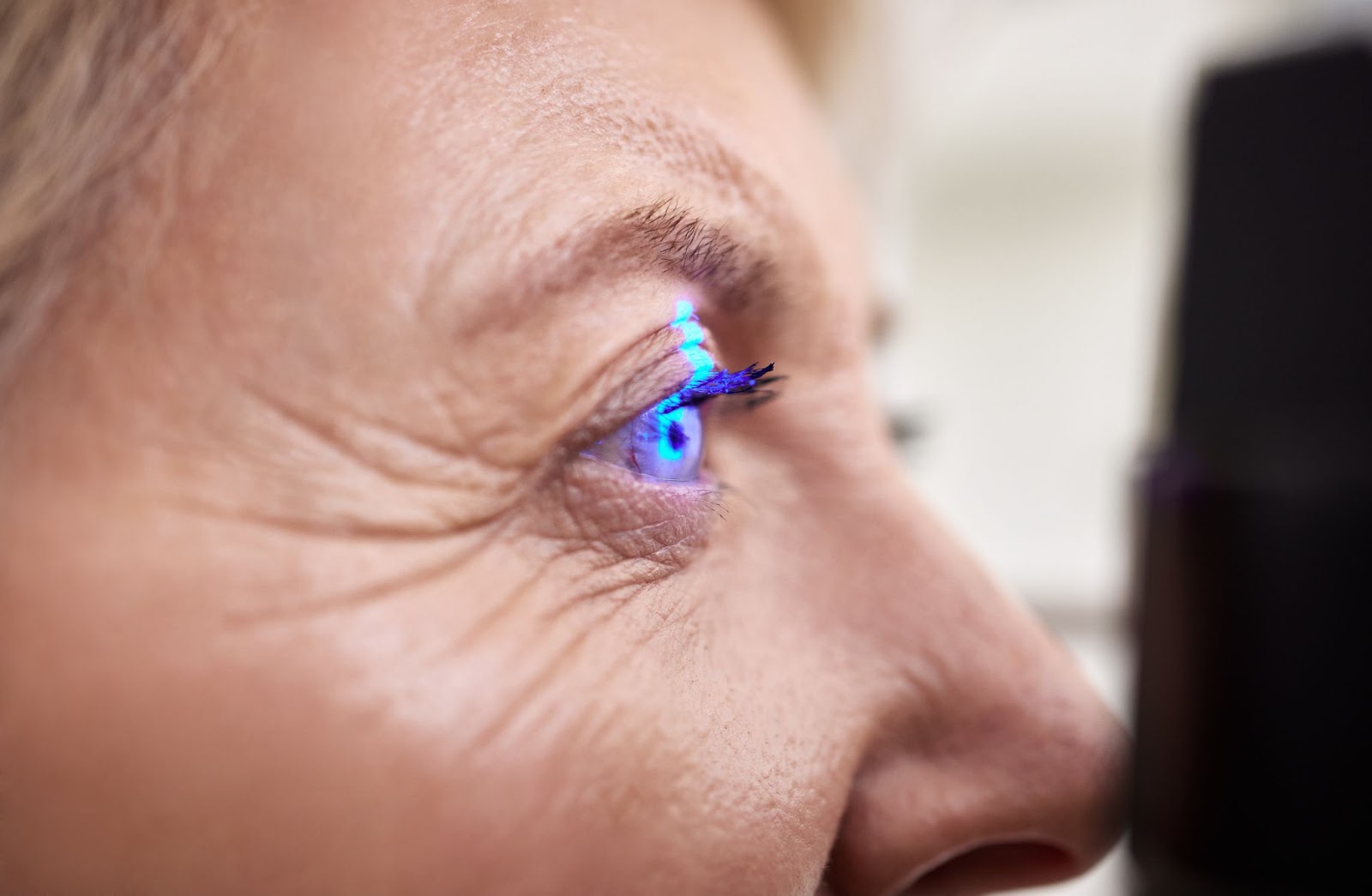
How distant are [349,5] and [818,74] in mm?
434

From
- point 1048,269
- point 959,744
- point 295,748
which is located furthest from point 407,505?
point 1048,269

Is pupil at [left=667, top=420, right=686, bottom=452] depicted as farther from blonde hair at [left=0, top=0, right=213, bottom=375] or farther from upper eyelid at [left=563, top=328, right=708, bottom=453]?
blonde hair at [left=0, top=0, right=213, bottom=375]

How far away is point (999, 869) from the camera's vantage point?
1.46 ft

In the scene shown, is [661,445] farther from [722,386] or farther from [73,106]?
[73,106]

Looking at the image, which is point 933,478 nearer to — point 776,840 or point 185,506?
point 776,840

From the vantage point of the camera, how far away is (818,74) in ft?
2.13

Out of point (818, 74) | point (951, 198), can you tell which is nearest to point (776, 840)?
point (818, 74)

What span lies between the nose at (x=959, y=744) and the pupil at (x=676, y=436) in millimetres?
110

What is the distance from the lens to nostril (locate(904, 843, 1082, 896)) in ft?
1.45

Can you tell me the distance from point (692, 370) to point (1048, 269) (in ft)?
5.55

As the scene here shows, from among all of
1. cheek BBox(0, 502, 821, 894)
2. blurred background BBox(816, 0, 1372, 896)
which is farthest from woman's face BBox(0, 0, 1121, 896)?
blurred background BBox(816, 0, 1372, 896)

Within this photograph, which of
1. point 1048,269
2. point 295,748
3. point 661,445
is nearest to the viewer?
point 295,748

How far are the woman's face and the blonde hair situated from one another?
0.05 feet

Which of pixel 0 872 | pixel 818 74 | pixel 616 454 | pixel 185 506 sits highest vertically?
pixel 818 74
